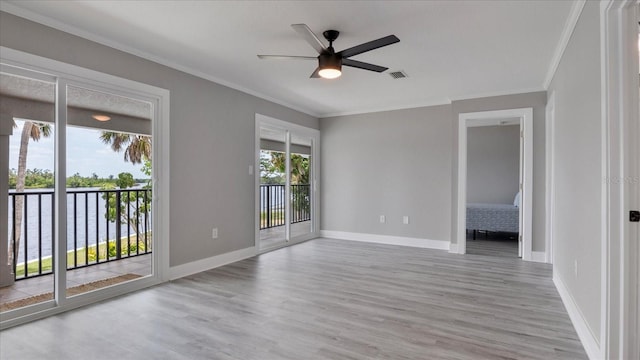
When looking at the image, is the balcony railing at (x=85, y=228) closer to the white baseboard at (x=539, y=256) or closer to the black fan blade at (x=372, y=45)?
the black fan blade at (x=372, y=45)

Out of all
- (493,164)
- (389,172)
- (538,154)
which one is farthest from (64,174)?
(493,164)

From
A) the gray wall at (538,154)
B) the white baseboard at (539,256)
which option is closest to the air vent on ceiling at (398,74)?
the gray wall at (538,154)

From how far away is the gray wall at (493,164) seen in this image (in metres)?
7.28

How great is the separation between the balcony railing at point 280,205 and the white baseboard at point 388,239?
60 centimetres

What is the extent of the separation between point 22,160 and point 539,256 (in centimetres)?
589

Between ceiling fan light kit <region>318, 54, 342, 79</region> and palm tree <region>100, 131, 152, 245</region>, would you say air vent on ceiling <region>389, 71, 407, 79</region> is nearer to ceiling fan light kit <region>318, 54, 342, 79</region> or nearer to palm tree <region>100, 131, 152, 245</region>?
ceiling fan light kit <region>318, 54, 342, 79</region>

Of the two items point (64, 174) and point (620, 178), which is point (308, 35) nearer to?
point (620, 178)

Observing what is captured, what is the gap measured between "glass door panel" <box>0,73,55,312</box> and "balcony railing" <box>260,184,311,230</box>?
10.0 ft

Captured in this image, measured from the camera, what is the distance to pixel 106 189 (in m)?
3.30

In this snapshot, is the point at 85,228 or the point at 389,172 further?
the point at 389,172

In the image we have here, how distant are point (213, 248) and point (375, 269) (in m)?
2.07

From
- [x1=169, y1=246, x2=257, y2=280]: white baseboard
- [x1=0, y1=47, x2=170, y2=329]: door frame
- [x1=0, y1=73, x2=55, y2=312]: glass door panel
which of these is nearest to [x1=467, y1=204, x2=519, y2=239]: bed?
[x1=169, y1=246, x2=257, y2=280]: white baseboard

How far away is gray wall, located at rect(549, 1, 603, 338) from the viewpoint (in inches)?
78.2

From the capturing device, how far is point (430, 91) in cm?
485
